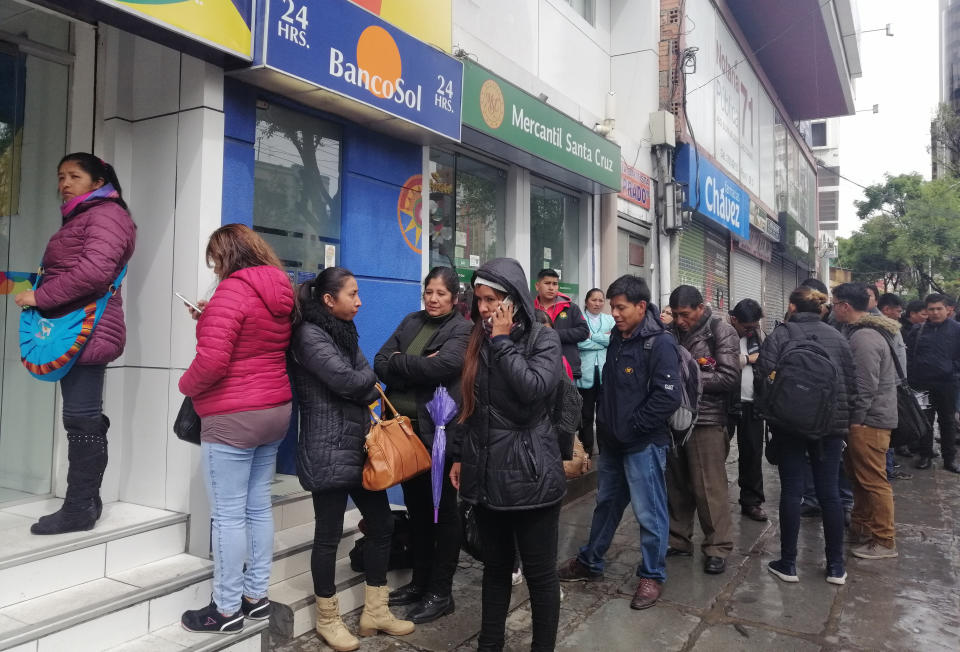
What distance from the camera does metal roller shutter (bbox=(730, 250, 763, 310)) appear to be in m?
15.0

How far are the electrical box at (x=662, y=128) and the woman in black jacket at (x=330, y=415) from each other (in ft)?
25.5

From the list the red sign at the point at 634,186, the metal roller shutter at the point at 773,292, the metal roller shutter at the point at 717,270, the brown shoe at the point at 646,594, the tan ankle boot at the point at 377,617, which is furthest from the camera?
the metal roller shutter at the point at 773,292

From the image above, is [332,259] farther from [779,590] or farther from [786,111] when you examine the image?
[786,111]

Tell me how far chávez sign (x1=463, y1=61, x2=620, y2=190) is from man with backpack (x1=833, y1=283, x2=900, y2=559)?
3123 mm

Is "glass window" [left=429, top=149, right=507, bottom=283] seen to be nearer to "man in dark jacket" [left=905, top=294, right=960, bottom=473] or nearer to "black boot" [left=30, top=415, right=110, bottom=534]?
"black boot" [left=30, top=415, right=110, bottom=534]

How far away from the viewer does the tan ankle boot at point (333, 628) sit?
326cm

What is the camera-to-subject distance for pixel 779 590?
414cm

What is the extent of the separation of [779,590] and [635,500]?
112 centimetres

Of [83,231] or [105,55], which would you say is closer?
[83,231]

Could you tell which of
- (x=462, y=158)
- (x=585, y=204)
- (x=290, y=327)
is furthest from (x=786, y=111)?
(x=290, y=327)

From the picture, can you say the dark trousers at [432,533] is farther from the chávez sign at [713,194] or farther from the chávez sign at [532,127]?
the chávez sign at [713,194]

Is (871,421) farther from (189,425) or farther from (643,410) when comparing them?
(189,425)

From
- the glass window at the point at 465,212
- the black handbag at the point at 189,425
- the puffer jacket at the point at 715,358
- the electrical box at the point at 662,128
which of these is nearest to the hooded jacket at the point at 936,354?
the electrical box at the point at 662,128

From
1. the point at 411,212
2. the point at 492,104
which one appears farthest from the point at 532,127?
the point at 411,212
